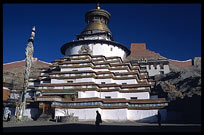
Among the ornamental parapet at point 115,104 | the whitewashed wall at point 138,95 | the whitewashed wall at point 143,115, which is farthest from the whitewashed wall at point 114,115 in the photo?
the whitewashed wall at point 138,95

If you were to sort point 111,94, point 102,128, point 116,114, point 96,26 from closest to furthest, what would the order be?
point 102,128, point 116,114, point 111,94, point 96,26

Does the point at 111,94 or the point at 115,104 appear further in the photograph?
the point at 111,94

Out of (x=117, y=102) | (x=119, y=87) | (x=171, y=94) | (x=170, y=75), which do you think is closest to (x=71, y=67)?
(x=119, y=87)

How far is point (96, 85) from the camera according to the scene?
2130 centimetres

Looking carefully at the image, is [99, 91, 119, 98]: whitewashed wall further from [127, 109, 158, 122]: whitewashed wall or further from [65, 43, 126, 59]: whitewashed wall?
[65, 43, 126, 59]: whitewashed wall

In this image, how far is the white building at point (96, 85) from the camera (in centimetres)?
1900

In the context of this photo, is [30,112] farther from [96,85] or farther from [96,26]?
[96,26]

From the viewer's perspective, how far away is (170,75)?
32.8 meters

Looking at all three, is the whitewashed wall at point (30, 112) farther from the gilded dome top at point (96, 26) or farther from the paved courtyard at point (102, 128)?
the gilded dome top at point (96, 26)

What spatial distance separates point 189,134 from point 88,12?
1121 inches

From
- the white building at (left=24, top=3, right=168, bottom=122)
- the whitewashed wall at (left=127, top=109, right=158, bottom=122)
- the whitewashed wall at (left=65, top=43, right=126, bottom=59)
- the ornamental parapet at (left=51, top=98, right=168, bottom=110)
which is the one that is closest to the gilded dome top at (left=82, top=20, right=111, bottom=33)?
the white building at (left=24, top=3, right=168, bottom=122)

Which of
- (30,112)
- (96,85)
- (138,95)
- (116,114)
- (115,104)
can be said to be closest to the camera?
(116,114)

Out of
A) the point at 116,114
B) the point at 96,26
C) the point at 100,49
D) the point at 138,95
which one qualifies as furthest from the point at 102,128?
the point at 96,26

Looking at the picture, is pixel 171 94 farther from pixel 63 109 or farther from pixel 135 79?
pixel 63 109
